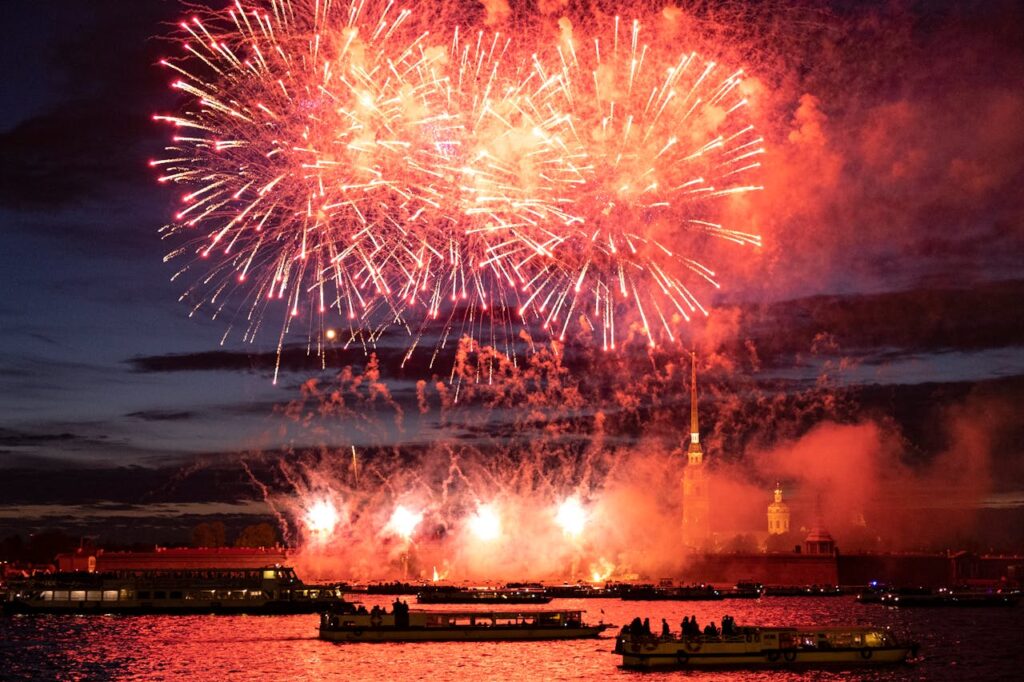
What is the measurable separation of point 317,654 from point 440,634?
9.50 metres

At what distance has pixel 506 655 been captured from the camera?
6638cm

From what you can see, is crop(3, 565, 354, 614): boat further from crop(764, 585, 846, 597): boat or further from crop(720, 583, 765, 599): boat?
crop(764, 585, 846, 597): boat

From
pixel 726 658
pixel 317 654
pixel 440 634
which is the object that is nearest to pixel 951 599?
pixel 440 634

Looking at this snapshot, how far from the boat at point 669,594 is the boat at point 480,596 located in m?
9.11

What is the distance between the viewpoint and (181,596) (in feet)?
341

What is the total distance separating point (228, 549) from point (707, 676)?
130 meters

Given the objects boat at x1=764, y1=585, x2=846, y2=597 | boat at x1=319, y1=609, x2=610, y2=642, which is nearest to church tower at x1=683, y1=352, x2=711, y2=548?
boat at x1=764, y1=585, x2=846, y2=597

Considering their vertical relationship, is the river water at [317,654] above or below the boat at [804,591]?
below

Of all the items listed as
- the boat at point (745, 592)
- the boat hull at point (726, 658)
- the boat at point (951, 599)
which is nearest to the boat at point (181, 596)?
the boat hull at point (726, 658)

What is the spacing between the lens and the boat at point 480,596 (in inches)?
4604

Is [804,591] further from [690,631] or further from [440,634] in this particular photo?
[690,631]

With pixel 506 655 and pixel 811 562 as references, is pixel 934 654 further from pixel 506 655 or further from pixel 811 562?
pixel 811 562

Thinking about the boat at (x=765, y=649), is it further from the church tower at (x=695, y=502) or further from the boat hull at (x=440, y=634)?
the church tower at (x=695, y=502)

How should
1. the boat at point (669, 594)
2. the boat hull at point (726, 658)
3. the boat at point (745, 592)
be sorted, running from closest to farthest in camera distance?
Result: the boat hull at point (726, 658), the boat at point (669, 594), the boat at point (745, 592)
